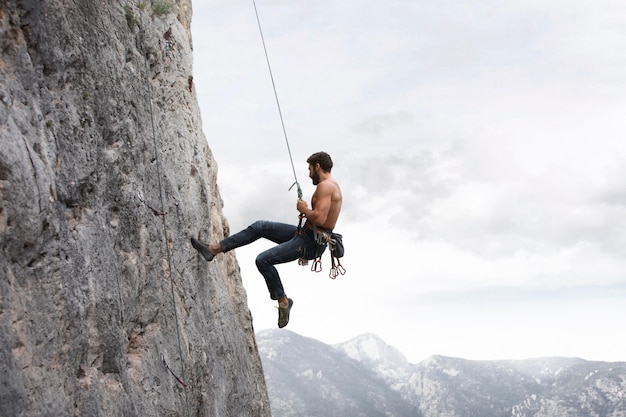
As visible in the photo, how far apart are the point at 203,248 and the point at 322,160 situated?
2.65 metres

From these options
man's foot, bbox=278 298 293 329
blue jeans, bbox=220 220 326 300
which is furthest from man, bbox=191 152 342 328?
man's foot, bbox=278 298 293 329

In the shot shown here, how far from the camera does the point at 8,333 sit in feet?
26.8

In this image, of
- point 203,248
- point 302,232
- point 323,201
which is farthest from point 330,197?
point 203,248

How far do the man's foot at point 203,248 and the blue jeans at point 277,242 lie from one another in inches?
10.4

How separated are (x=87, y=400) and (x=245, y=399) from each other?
6795 mm

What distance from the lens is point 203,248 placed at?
13.5 m

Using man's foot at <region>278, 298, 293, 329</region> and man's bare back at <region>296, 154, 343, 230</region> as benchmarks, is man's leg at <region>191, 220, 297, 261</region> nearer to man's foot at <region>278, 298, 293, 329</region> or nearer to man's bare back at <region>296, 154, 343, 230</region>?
man's bare back at <region>296, 154, 343, 230</region>

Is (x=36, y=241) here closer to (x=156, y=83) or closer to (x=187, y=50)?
(x=156, y=83)

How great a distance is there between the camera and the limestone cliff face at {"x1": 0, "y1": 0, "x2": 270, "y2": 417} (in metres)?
8.66

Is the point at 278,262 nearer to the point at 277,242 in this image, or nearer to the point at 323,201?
the point at 277,242

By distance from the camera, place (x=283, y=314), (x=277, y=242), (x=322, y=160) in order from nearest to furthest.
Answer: (x=322, y=160) → (x=277, y=242) → (x=283, y=314)

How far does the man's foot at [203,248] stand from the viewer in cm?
1349

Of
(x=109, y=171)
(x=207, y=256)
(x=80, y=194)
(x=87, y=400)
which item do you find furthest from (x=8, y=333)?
(x=207, y=256)

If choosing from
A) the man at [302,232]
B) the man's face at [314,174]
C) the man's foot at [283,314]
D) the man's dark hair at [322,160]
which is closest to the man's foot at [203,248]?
the man at [302,232]
